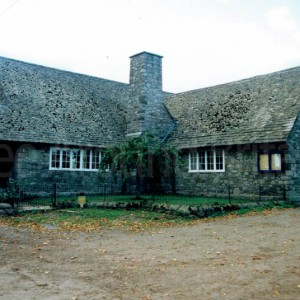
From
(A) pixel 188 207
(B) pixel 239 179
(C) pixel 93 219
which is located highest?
(B) pixel 239 179

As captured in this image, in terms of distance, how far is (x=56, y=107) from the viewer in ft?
75.7

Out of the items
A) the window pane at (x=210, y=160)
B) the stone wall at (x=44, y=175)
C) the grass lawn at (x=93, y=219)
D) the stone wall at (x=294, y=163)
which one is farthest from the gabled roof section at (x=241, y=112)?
the grass lawn at (x=93, y=219)

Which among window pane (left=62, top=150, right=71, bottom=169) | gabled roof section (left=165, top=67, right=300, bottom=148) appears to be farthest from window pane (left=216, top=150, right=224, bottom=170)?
window pane (left=62, top=150, right=71, bottom=169)

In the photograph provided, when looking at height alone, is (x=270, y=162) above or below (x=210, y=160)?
below

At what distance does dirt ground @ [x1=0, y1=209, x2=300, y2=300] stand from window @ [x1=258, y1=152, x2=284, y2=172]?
24.7 feet

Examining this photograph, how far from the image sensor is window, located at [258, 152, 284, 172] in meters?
19.0

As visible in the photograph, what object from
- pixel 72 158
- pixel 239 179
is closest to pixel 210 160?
pixel 239 179

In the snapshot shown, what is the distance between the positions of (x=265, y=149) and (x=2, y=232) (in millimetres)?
13639

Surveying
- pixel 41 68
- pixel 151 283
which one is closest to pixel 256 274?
pixel 151 283

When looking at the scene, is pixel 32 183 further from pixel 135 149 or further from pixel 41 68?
pixel 41 68

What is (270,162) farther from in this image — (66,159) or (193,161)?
(66,159)

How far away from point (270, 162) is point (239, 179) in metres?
2.03

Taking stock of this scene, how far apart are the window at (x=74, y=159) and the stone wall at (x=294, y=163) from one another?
1120 cm

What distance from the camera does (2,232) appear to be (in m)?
11.4
